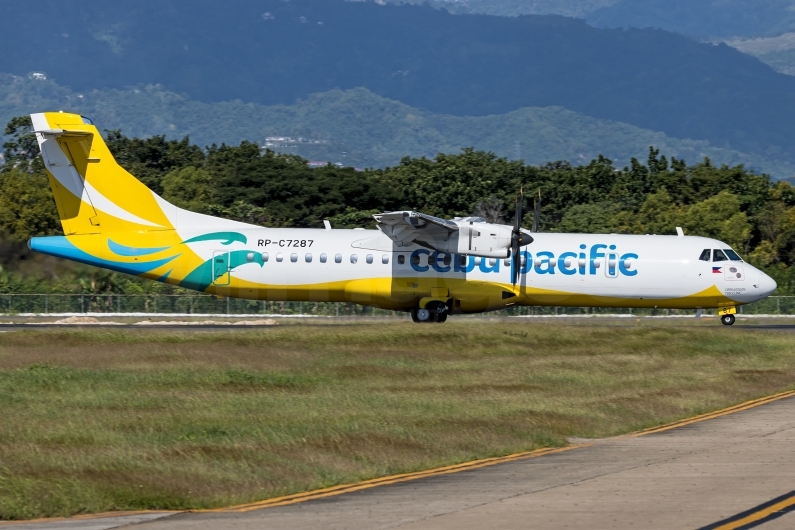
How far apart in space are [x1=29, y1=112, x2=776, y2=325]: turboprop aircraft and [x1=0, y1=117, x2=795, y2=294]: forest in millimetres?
8298

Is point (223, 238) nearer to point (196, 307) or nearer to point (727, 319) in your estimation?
point (196, 307)

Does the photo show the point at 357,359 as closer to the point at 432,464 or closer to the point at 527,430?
the point at 527,430

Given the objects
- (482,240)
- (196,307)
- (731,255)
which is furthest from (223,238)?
(731,255)

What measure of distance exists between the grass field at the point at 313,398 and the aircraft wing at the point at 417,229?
259 centimetres

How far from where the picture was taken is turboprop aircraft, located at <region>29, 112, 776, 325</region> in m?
35.2

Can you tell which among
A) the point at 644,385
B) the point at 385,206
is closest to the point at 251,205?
the point at 385,206

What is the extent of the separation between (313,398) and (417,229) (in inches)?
509

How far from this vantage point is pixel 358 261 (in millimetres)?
35594

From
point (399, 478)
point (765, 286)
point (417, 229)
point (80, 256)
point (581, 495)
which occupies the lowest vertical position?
point (399, 478)

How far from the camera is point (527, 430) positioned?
63.0 ft

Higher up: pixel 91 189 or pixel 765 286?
pixel 91 189

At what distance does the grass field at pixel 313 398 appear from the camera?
50.3 feet

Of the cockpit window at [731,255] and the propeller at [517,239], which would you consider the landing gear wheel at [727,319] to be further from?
the propeller at [517,239]

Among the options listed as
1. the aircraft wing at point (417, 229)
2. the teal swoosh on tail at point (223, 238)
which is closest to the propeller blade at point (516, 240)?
the aircraft wing at point (417, 229)
